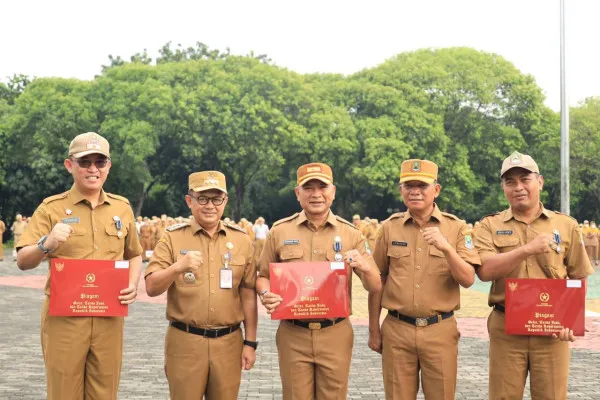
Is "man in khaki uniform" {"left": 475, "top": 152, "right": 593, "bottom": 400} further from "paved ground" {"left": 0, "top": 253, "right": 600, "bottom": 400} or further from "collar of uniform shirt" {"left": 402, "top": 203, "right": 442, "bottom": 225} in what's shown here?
"paved ground" {"left": 0, "top": 253, "right": 600, "bottom": 400}

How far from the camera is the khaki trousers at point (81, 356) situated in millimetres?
5664

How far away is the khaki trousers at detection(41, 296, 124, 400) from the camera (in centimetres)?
566

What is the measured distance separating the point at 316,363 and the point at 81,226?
1.97 meters

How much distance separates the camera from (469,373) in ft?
32.9

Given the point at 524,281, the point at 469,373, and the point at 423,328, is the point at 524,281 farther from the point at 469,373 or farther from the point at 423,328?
the point at 469,373

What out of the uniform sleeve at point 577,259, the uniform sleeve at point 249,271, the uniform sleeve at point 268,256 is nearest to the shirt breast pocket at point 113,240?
the uniform sleeve at point 249,271

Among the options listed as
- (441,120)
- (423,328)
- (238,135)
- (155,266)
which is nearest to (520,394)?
(423,328)

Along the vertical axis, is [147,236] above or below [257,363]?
above

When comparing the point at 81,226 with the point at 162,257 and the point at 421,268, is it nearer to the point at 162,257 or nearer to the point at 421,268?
the point at 162,257

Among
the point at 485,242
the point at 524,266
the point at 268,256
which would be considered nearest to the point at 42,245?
the point at 268,256

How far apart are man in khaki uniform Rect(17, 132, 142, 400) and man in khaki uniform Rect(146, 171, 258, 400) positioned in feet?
1.13

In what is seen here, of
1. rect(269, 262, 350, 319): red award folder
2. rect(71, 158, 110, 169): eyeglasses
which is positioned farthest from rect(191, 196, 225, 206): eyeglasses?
rect(71, 158, 110, 169): eyeglasses

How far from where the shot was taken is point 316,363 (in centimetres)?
590

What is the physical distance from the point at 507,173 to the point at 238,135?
1754 inches
